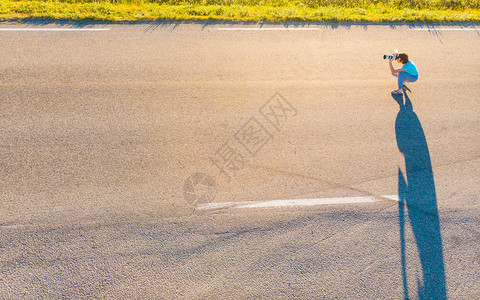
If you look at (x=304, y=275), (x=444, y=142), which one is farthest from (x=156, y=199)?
(x=444, y=142)

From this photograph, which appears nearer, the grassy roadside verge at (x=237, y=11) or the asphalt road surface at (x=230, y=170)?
the asphalt road surface at (x=230, y=170)

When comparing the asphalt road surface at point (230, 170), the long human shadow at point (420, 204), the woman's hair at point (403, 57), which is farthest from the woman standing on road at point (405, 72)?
the long human shadow at point (420, 204)

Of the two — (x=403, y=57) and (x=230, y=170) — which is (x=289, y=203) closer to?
(x=230, y=170)

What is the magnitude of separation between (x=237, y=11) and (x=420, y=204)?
7.09 m

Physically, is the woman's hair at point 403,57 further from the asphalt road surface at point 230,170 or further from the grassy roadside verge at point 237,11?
the grassy roadside verge at point 237,11

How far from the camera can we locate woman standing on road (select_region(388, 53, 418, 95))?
19.8 ft

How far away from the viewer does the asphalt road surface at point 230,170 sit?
4066 millimetres

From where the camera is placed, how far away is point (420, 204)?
4746 mm

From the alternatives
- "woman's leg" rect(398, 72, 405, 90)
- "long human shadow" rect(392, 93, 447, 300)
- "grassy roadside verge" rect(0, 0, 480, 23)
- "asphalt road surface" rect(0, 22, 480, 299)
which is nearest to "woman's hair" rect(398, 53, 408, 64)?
"woman's leg" rect(398, 72, 405, 90)

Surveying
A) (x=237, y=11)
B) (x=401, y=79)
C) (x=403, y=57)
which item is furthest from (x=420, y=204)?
(x=237, y=11)

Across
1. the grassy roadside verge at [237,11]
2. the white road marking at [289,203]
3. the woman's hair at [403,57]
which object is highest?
the grassy roadside verge at [237,11]

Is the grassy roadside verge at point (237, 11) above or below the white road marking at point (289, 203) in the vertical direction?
above

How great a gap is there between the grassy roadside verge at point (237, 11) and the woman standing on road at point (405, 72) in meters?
3.08

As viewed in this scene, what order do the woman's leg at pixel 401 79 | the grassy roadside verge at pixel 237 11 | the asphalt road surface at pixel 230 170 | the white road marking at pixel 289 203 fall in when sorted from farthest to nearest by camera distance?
the grassy roadside verge at pixel 237 11
the woman's leg at pixel 401 79
the white road marking at pixel 289 203
the asphalt road surface at pixel 230 170
